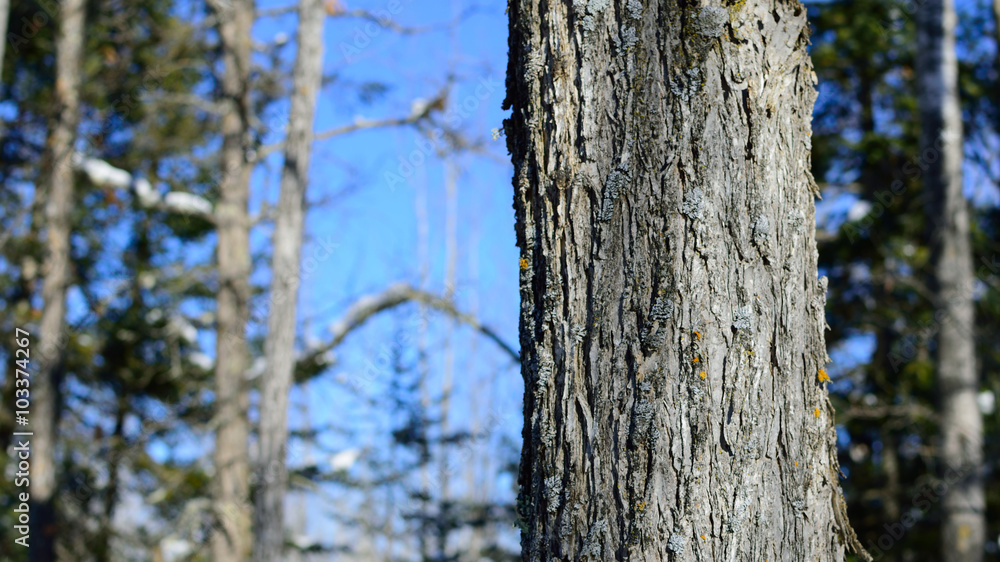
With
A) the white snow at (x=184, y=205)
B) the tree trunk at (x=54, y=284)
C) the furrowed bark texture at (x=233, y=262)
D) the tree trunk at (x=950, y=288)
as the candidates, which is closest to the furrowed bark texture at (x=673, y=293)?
the tree trunk at (x=950, y=288)

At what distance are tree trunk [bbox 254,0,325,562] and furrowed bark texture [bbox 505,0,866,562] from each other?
538 cm

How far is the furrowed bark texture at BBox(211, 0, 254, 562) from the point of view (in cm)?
816

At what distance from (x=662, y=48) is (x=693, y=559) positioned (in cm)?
104

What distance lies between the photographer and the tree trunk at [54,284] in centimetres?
867

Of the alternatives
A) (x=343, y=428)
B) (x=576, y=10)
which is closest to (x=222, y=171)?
(x=343, y=428)

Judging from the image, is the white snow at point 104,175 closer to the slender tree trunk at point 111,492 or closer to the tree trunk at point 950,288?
the slender tree trunk at point 111,492

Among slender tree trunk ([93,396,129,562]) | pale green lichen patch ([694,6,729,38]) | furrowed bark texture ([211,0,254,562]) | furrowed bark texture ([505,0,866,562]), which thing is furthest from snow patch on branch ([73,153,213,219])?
pale green lichen patch ([694,6,729,38])

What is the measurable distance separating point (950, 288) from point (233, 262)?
7.73 metres

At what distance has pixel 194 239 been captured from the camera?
40.7 feet

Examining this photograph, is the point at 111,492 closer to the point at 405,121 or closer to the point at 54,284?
the point at 54,284

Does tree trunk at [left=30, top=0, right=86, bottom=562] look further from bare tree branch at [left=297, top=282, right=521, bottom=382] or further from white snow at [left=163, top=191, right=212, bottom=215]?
bare tree branch at [left=297, top=282, right=521, bottom=382]

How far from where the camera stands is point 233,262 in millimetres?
8648

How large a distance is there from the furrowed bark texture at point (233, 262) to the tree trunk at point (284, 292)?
1667 millimetres

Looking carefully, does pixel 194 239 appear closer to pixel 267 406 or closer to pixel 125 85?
pixel 125 85
